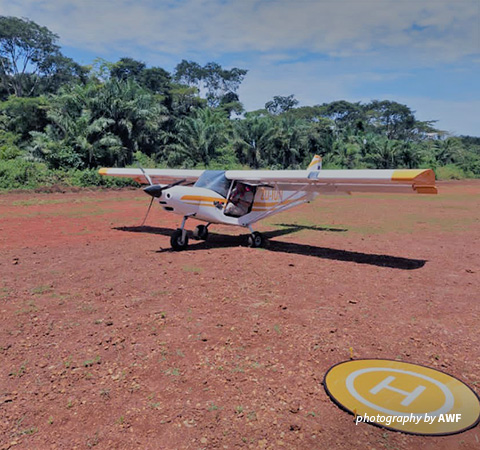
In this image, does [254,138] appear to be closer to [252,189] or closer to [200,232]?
[252,189]

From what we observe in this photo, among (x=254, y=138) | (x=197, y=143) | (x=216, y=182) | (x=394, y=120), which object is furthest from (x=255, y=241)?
(x=394, y=120)

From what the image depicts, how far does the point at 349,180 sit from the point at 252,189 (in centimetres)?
333

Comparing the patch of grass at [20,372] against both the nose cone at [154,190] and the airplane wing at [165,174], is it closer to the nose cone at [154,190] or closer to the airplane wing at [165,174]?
the nose cone at [154,190]

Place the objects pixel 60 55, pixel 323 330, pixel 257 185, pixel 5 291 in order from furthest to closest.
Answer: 1. pixel 60 55
2. pixel 257 185
3. pixel 5 291
4. pixel 323 330

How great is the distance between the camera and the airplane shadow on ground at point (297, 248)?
9.38 metres

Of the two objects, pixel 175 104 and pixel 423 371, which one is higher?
pixel 175 104

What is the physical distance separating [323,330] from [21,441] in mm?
3648

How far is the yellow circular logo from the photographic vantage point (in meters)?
3.43

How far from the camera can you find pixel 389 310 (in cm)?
620

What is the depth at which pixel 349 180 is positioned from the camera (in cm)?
966

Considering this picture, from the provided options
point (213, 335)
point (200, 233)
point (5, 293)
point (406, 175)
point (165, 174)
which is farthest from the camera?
point (165, 174)

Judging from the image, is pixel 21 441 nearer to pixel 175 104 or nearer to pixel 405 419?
pixel 405 419

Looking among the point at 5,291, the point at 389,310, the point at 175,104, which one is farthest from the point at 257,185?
the point at 175,104

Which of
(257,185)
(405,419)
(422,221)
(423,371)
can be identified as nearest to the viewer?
(405,419)
